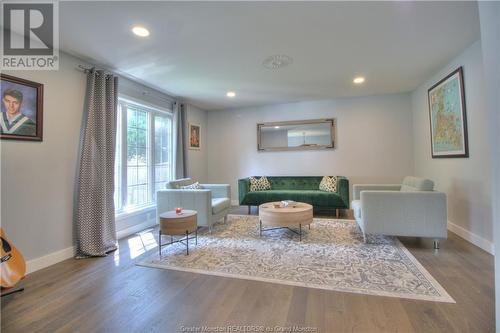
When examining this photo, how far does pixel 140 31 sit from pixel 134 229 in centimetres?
292

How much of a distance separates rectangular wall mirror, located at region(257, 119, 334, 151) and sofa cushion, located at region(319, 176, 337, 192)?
786 millimetres

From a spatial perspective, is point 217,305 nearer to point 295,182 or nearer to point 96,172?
point 96,172

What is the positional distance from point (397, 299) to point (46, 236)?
356 centimetres

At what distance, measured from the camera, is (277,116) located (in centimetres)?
564

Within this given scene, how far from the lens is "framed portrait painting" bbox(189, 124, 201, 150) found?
17.9 ft

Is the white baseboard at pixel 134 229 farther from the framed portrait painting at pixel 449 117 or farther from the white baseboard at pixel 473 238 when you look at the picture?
the framed portrait painting at pixel 449 117

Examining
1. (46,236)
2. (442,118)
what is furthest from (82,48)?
(442,118)

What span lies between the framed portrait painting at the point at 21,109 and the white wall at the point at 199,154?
2919mm

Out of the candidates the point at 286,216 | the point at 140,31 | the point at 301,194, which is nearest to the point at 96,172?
the point at 140,31

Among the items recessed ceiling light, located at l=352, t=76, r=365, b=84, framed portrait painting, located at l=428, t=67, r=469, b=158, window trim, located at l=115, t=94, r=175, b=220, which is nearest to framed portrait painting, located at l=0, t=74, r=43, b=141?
window trim, located at l=115, t=94, r=175, b=220

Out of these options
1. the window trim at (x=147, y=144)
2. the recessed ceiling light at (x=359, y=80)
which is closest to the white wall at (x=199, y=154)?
the window trim at (x=147, y=144)

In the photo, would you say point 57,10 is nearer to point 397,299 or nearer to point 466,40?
point 397,299

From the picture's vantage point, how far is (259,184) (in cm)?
523

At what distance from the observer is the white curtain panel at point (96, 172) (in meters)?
2.89
